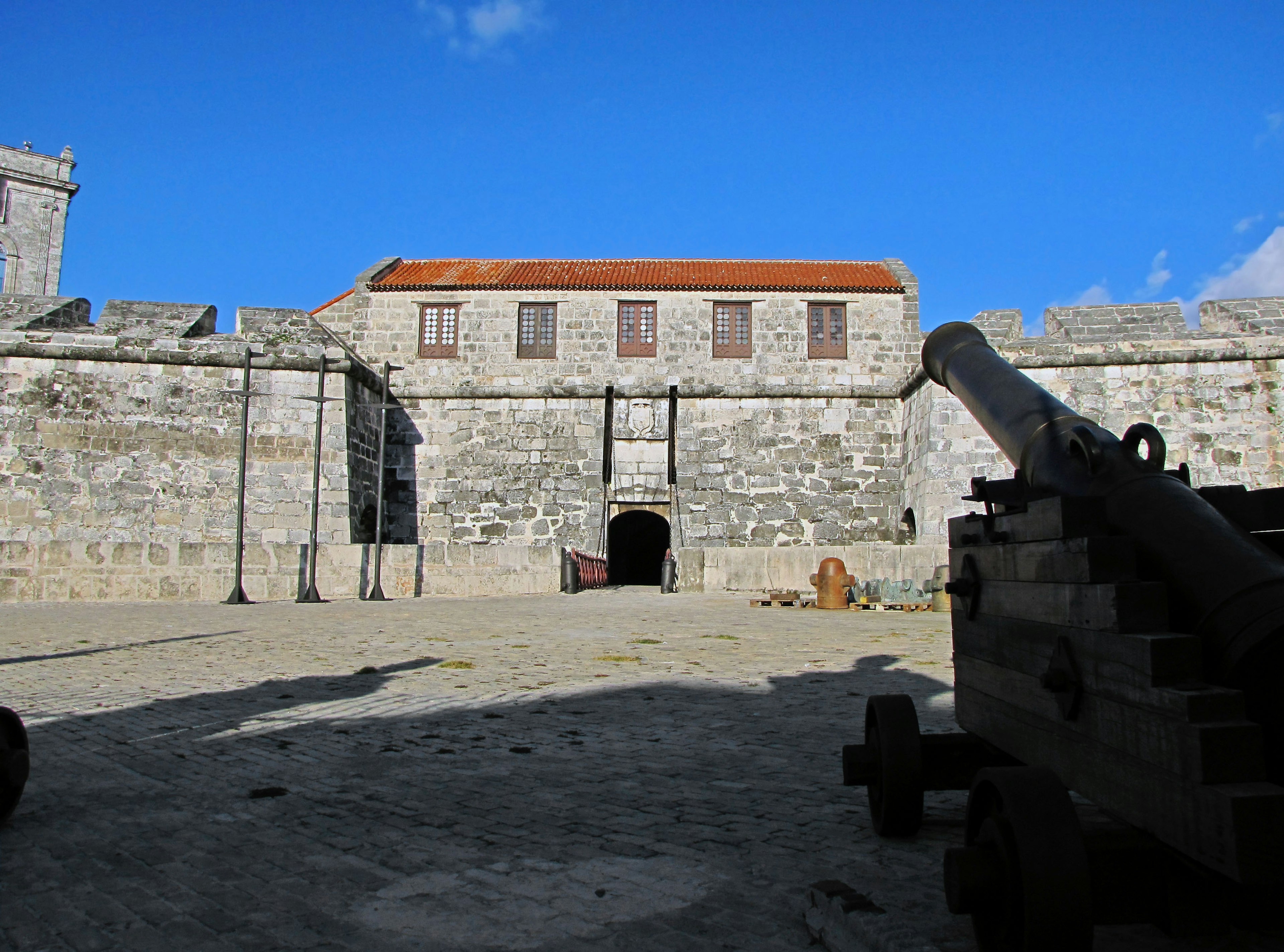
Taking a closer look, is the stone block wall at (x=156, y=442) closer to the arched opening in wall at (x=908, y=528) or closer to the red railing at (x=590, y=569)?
the red railing at (x=590, y=569)

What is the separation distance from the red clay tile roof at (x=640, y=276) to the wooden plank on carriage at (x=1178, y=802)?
20888mm

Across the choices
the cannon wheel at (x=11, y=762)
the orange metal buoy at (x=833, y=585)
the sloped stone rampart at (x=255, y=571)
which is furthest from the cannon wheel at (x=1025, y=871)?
the sloped stone rampart at (x=255, y=571)

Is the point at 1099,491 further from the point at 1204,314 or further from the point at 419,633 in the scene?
the point at 1204,314

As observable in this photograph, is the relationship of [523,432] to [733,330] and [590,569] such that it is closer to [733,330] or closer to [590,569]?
[590,569]

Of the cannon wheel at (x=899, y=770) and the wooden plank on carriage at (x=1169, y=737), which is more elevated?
the wooden plank on carriage at (x=1169, y=737)

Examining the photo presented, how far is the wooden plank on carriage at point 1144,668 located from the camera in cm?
175

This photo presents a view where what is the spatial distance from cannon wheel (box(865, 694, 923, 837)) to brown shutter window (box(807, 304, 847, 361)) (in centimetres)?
2020

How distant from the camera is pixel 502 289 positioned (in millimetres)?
22797

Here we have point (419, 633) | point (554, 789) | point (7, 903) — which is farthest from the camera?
point (419, 633)

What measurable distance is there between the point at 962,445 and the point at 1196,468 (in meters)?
4.74

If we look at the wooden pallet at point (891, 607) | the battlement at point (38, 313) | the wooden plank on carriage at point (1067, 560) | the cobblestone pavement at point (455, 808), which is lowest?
the wooden pallet at point (891, 607)

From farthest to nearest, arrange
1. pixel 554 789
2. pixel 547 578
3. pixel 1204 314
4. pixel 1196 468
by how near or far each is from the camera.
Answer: pixel 1204 314, pixel 1196 468, pixel 547 578, pixel 554 789

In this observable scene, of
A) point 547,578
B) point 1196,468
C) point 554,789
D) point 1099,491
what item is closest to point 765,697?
point 554,789

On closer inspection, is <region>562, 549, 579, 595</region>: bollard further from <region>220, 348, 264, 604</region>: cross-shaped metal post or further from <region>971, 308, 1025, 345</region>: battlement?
<region>971, 308, 1025, 345</region>: battlement
